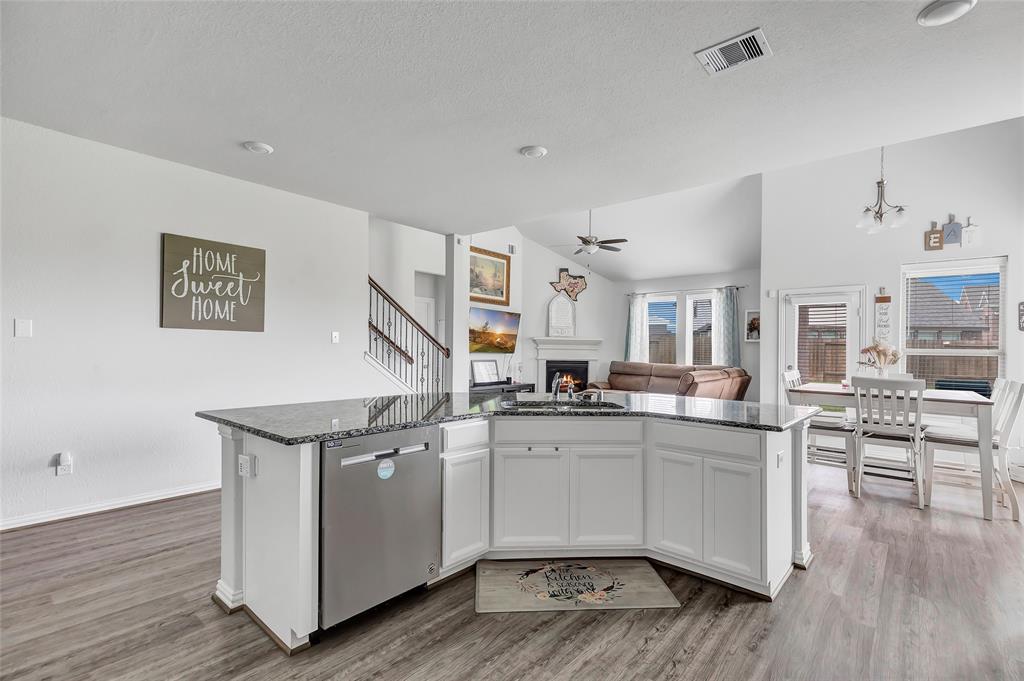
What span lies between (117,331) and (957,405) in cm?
627

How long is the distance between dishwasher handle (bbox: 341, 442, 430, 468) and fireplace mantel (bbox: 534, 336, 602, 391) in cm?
732

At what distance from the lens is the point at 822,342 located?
6270mm

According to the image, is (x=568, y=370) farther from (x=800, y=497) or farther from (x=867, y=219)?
(x=800, y=497)

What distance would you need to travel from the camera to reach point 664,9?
1888mm

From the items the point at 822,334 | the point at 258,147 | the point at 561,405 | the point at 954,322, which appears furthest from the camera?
the point at 822,334

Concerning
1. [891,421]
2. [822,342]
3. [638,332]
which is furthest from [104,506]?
[638,332]

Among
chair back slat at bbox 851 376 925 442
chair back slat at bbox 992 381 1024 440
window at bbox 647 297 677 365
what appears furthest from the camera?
window at bbox 647 297 677 365

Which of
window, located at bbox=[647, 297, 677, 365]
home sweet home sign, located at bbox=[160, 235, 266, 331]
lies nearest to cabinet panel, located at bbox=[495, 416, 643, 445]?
home sweet home sign, located at bbox=[160, 235, 266, 331]

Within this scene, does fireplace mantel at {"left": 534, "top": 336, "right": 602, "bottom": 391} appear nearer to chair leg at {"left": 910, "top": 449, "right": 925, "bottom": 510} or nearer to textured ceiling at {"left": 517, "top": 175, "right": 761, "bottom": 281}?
textured ceiling at {"left": 517, "top": 175, "right": 761, "bottom": 281}

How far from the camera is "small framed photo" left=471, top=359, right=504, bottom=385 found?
8523 millimetres

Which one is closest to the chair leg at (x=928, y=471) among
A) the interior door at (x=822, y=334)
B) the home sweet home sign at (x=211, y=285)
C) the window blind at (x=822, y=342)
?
the interior door at (x=822, y=334)

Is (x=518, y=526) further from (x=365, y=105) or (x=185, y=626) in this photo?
(x=365, y=105)

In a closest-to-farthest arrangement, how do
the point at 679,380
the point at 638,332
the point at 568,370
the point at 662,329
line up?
the point at 679,380
the point at 568,370
the point at 662,329
the point at 638,332

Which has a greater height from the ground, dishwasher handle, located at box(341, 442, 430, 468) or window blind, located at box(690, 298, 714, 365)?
window blind, located at box(690, 298, 714, 365)
